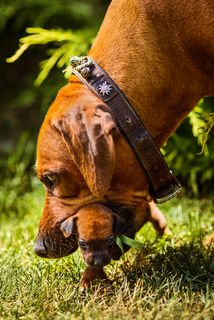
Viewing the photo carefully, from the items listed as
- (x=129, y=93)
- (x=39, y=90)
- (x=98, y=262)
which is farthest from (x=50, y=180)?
(x=39, y=90)

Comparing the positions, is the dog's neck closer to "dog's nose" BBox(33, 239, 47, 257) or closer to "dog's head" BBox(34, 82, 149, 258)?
"dog's head" BBox(34, 82, 149, 258)

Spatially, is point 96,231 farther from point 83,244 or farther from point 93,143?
point 93,143

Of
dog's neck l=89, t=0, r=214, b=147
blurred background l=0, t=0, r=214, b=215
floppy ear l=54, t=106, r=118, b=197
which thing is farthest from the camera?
blurred background l=0, t=0, r=214, b=215

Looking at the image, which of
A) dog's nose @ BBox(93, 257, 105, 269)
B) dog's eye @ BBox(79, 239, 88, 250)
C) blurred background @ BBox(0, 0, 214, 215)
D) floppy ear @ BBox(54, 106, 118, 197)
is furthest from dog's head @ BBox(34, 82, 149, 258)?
blurred background @ BBox(0, 0, 214, 215)

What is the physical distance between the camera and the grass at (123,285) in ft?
5.28

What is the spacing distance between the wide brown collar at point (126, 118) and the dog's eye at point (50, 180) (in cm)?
44

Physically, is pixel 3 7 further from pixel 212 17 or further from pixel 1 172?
pixel 212 17

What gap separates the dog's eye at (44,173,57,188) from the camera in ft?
6.07

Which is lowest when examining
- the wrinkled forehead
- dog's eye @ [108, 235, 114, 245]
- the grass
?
the grass

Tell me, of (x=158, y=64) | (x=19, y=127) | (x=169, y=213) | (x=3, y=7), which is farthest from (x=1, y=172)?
(x=158, y=64)

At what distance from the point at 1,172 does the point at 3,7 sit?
217 centimetres

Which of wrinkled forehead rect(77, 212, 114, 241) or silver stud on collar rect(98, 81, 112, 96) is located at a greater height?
silver stud on collar rect(98, 81, 112, 96)

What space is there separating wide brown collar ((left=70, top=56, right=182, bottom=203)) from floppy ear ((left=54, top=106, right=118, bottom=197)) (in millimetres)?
114

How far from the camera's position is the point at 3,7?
460 centimetres
